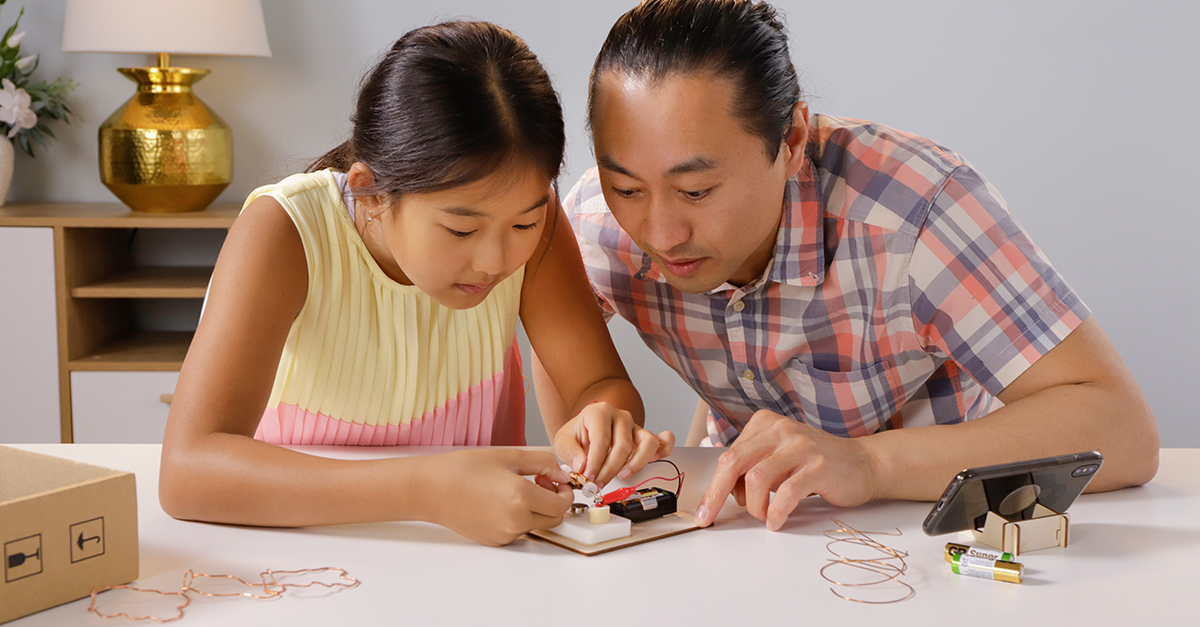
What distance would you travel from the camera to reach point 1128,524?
0.93 meters

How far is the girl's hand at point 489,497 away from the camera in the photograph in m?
0.85

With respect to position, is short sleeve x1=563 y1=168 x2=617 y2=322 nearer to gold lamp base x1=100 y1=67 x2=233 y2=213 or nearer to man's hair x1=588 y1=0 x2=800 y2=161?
man's hair x1=588 y1=0 x2=800 y2=161

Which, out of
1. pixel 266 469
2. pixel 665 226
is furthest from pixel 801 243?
pixel 266 469

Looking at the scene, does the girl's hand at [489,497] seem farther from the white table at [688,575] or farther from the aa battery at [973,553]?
the aa battery at [973,553]

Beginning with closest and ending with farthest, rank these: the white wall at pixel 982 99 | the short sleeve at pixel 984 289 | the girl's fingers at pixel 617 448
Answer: the girl's fingers at pixel 617 448 < the short sleeve at pixel 984 289 < the white wall at pixel 982 99

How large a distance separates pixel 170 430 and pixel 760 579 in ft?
Result: 1.92

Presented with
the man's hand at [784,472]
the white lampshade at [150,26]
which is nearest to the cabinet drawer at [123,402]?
the white lampshade at [150,26]

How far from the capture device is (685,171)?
1.10 m

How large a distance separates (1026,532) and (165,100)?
2.25 meters

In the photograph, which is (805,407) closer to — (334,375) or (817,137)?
(817,137)

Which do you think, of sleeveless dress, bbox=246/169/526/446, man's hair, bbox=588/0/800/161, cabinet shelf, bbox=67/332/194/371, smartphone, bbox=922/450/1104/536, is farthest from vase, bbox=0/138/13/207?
smartphone, bbox=922/450/1104/536

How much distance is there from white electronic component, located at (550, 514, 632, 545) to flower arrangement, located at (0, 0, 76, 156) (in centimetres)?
219

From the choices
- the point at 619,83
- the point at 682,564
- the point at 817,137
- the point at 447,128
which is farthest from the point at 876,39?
the point at 682,564

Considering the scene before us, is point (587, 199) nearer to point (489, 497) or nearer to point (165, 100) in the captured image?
point (489, 497)
